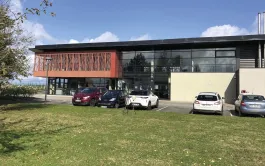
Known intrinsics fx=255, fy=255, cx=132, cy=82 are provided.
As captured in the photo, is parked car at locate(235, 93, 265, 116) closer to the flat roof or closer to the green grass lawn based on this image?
the green grass lawn

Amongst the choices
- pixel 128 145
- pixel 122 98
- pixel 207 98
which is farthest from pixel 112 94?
pixel 128 145

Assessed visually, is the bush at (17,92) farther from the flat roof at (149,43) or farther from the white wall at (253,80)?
the white wall at (253,80)

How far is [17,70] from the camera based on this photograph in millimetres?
14359

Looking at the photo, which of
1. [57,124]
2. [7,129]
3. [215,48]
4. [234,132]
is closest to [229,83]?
[215,48]

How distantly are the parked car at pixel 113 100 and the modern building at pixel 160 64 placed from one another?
36.7ft

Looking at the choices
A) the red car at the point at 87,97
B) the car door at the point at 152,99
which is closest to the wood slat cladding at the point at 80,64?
the red car at the point at 87,97

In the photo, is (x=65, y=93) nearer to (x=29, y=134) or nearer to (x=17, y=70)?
(x=17, y=70)

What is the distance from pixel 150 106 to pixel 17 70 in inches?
375

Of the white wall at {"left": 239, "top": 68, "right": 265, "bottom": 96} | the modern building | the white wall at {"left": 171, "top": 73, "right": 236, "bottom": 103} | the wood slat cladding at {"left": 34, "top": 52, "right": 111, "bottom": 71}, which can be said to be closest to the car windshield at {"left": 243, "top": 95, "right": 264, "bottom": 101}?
the white wall at {"left": 239, "top": 68, "right": 265, "bottom": 96}

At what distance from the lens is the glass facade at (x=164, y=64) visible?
3023 cm

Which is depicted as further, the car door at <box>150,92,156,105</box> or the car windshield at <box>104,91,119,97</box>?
the car windshield at <box>104,91,119,97</box>

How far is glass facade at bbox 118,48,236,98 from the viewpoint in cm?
3023

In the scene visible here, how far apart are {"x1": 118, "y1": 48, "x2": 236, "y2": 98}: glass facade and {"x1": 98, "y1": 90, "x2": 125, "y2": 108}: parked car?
12829 millimetres

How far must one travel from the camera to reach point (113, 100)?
19344mm
